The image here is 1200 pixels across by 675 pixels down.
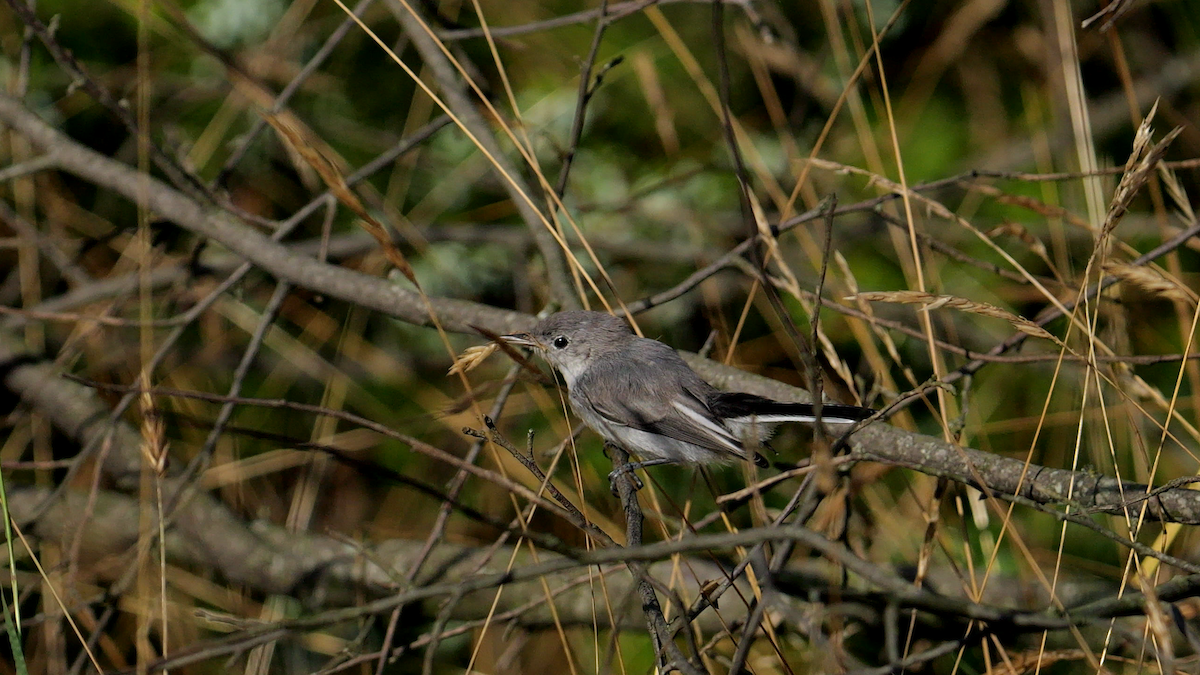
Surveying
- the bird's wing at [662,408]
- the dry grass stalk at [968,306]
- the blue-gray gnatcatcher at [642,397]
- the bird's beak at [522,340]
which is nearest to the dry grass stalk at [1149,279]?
the dry grass stalk at [968,306]

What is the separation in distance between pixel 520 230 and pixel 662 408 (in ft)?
4.57

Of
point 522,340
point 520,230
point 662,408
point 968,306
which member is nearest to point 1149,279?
point 968,306

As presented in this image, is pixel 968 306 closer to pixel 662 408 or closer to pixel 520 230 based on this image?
pixel 662 408

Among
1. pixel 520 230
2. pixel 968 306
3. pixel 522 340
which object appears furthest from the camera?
pixel 520 230

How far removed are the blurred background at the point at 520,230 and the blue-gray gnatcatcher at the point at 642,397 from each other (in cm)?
36

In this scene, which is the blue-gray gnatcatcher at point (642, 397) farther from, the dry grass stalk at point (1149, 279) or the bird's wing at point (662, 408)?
the dry grass stalk at point (1149, 279)

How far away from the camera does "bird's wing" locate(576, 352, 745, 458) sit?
2.64 meters

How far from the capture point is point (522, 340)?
2.67 meters

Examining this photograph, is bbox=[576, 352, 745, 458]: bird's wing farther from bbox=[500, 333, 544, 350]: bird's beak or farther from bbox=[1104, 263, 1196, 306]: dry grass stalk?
bbox=[1104, 263, 1196, 306]: dry grass stalk

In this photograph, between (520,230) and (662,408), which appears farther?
(520,230)

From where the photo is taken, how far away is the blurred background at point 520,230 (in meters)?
3.35

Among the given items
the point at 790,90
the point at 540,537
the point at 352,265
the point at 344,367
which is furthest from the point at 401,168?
the point at 540,537

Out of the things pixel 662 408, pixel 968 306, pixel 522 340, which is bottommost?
pixel 662 408

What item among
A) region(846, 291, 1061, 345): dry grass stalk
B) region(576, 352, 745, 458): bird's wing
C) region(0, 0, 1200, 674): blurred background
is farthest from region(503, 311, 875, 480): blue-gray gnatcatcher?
region(846, 291, 1061, 345): dry grass stalk
